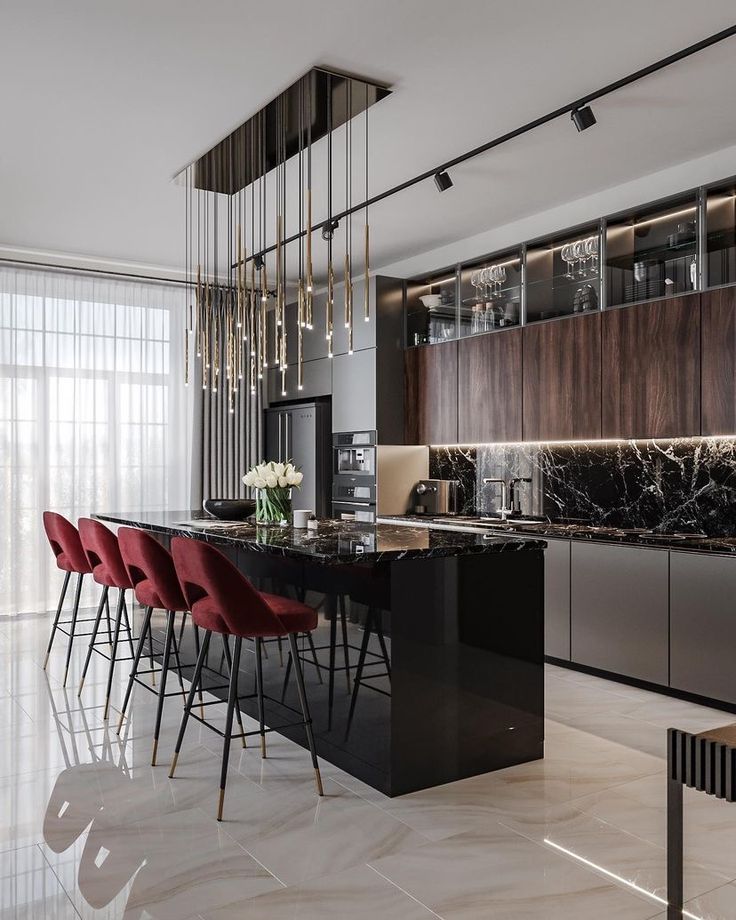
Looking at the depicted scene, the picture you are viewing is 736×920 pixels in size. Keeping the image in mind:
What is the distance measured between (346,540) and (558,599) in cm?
203

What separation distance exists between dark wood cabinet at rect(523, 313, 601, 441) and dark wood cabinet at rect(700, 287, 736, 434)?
0.74 m

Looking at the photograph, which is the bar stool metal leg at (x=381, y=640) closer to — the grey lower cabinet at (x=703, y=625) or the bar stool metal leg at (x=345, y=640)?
the bar stool metal leg at (x=345, y=640)

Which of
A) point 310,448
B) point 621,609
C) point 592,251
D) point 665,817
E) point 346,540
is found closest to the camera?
point 665,817

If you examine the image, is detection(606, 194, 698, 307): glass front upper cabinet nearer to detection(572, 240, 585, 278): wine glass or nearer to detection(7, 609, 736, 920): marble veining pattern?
detection(572, 240, 585, 278): wine glass

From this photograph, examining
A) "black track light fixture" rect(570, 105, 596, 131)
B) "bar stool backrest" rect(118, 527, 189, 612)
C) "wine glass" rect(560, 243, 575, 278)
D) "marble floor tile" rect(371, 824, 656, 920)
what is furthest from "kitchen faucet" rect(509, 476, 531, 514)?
"marble floor tile" rect(371, 824, 656, 920)

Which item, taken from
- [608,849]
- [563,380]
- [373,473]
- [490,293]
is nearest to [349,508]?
[373,473]

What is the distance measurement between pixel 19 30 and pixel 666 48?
2657mm

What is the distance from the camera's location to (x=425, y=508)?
6.62m

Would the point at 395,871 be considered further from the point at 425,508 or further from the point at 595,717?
the point at 425,508

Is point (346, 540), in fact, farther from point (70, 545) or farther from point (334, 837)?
point (70, 545)


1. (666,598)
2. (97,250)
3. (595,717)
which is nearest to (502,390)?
(666,598)

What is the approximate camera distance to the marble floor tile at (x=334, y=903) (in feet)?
7.44

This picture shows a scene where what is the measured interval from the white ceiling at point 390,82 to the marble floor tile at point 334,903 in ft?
10.1

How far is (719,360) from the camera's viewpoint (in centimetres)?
438
